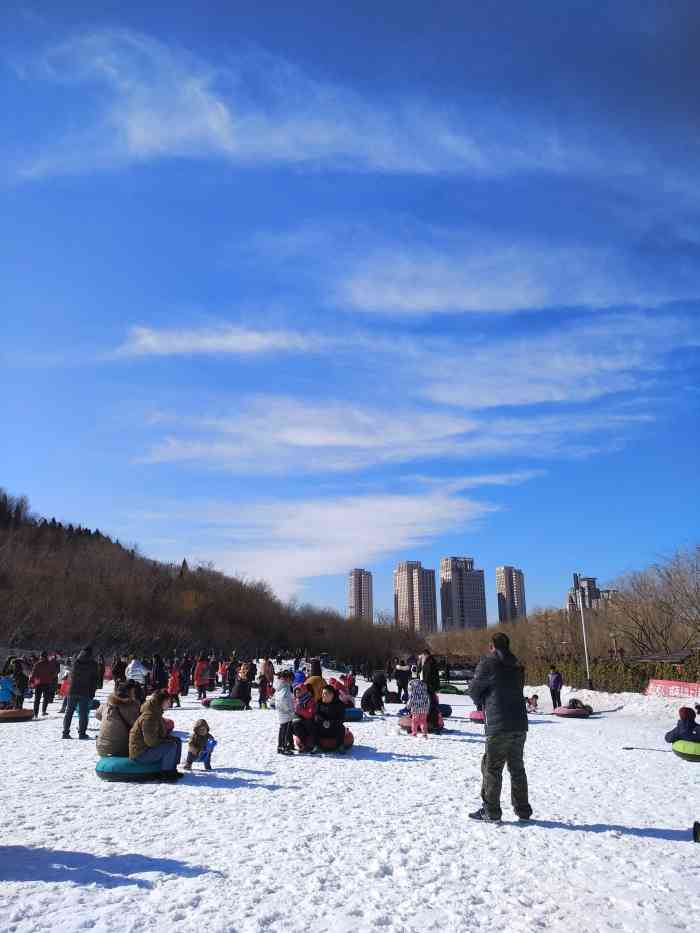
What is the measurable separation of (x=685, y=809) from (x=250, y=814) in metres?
5.60

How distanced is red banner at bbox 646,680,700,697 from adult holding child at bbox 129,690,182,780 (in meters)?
24.0

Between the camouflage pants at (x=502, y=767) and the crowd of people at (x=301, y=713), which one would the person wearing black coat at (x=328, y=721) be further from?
the camouflage pants at (x=502, y=767)

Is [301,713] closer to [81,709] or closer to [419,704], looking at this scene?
[419,704]

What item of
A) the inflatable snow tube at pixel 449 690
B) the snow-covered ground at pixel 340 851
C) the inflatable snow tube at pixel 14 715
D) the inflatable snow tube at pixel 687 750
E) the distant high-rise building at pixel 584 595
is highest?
the distant high-rise building at pixel 584 595

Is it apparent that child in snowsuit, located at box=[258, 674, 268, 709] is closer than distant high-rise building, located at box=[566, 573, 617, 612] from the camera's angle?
Yes

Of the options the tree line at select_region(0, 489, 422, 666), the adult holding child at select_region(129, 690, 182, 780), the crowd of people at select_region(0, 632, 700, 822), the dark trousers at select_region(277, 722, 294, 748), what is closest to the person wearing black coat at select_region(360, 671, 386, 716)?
the crowd of people at select_region(0, 632, 700, 822)

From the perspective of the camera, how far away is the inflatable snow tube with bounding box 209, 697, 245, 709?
22047mm

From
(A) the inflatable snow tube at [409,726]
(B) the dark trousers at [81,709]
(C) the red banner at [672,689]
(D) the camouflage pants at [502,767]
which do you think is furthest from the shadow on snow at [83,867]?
(C) the red banner at [672,689]

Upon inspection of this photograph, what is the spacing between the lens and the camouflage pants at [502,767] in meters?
7.71

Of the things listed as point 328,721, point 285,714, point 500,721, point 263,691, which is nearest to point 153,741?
point 285,714

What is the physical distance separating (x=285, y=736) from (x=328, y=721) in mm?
897

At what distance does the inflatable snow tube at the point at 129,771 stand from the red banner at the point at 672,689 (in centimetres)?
2427

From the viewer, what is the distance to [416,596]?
179 meters

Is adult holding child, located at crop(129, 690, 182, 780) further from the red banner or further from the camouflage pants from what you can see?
the red banner
